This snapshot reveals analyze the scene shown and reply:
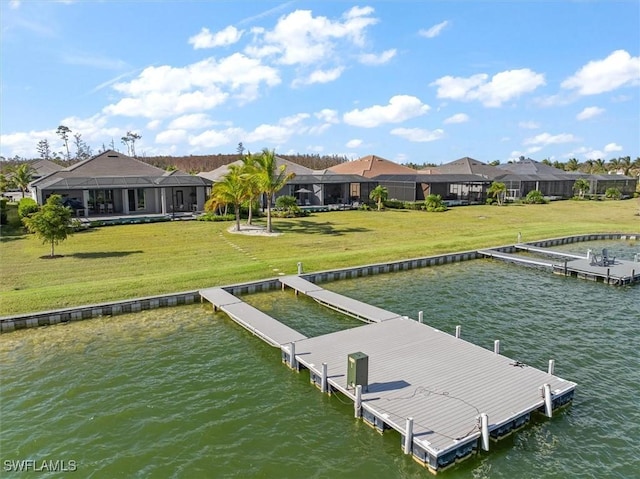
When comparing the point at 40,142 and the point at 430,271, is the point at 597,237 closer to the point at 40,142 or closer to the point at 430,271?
the point at 430,271

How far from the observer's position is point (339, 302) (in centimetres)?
1841

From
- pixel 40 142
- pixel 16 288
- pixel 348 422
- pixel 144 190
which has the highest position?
pixel 40 142

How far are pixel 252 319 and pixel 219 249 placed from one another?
38.3 ft

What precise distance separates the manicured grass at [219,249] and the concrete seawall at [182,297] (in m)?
0.68

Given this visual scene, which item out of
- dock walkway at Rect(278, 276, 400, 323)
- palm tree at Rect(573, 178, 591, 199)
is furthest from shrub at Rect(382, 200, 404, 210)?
palm tree at Rect(573, 178, 591, 199)

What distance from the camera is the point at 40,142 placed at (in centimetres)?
13700

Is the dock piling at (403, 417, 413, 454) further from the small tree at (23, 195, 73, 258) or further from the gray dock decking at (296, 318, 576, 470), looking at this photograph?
the small tree at (23, 195, 73, 258)

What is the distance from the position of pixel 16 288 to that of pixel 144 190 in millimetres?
24948

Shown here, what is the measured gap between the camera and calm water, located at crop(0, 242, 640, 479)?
9039 millimetres

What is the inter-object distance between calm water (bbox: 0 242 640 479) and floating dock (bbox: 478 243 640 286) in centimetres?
456

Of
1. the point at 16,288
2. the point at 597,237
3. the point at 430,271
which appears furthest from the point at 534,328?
the point at 597,237

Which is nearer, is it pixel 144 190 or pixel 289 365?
pixel 289 365

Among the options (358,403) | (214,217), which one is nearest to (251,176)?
(214,217)

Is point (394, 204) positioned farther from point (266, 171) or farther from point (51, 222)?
point (51, 222)
